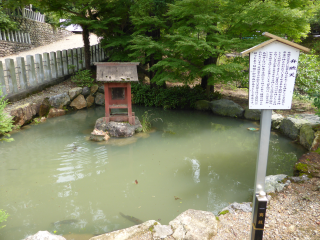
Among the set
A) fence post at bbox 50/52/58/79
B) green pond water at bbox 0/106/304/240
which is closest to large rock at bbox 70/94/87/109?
fence post at bbox 50/52/58/79

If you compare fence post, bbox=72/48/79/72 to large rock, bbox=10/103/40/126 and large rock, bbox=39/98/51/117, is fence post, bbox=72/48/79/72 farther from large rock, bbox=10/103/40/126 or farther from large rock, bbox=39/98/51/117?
large rock, bbox=10/103/40/126

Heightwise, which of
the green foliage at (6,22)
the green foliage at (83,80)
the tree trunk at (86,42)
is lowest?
the green foliage at (83,80)

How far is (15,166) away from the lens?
19.4 ft

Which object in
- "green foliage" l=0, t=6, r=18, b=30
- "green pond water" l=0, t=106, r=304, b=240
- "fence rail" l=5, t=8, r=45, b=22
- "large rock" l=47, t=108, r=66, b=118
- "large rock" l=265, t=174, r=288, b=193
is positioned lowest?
"green pond water" l=0, t=106, r=304, b=240

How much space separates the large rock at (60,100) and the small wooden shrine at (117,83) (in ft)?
9.92

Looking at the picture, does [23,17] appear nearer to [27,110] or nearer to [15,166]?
[27,110]

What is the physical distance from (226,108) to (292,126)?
2.86 metres

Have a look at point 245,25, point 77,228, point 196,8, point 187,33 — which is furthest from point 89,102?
point 77,228

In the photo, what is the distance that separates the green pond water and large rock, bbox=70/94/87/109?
2.03m

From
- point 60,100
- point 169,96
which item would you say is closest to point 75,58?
point 60,100

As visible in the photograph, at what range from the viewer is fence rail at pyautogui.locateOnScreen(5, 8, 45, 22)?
15.0 m

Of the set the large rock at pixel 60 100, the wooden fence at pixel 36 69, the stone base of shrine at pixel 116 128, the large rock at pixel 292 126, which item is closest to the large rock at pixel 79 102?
the large rock at pixel 60 100

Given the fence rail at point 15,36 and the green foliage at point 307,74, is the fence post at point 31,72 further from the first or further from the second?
the green foliage at point 307,74

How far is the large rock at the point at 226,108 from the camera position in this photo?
9797 mm
